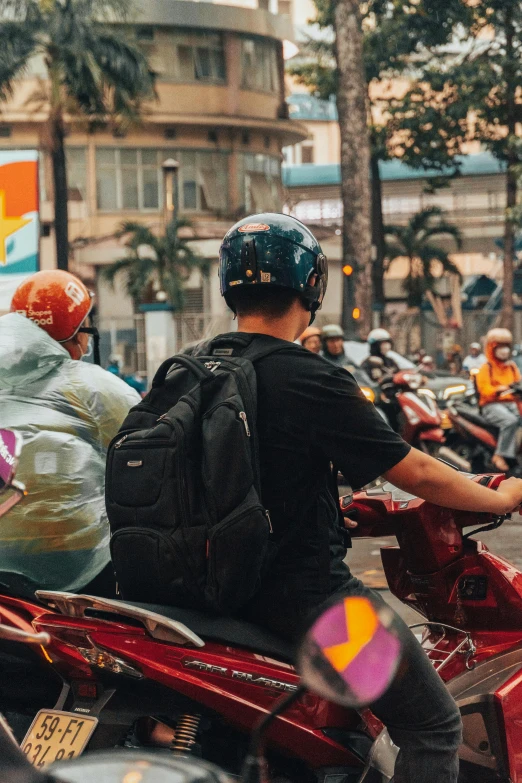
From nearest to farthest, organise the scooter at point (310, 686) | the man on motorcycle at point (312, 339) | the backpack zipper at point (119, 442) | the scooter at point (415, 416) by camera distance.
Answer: the scooter at point (310, 686), the backpack zipper at point (119, 442), the scooter at point (415, 416), the man on motorcycle at point (312, 339)

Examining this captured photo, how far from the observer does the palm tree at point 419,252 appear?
136 feet

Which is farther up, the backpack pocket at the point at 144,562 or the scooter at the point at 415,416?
the backpack pocket at the point at 144,562

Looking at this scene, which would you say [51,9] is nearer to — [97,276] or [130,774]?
[97,276]

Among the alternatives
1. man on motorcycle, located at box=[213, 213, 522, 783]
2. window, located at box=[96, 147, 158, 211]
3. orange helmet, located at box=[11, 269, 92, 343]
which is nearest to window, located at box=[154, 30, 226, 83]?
window, located at box=[96, 147, 158, 211]

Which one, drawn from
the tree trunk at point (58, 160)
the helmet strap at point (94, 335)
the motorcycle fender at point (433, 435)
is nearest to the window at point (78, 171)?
the tree trunk at point (58, 160)

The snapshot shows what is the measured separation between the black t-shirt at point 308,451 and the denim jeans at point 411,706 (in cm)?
2

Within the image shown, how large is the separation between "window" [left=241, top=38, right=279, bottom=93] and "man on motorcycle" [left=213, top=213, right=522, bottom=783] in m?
41.2

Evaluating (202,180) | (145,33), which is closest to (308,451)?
(202,180)

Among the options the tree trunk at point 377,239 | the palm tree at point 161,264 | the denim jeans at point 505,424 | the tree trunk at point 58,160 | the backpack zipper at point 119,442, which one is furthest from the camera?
the tree trunk at point 377,239

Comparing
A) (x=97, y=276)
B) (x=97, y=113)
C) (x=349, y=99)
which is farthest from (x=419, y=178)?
(x=349, y=99)

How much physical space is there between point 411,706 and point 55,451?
129 centimetres

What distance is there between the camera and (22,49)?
28984 mm

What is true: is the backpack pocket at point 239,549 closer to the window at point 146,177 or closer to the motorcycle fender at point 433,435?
the motorcycle fender at point 433,435

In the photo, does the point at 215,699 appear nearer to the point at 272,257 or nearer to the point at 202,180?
the point at 272,257
